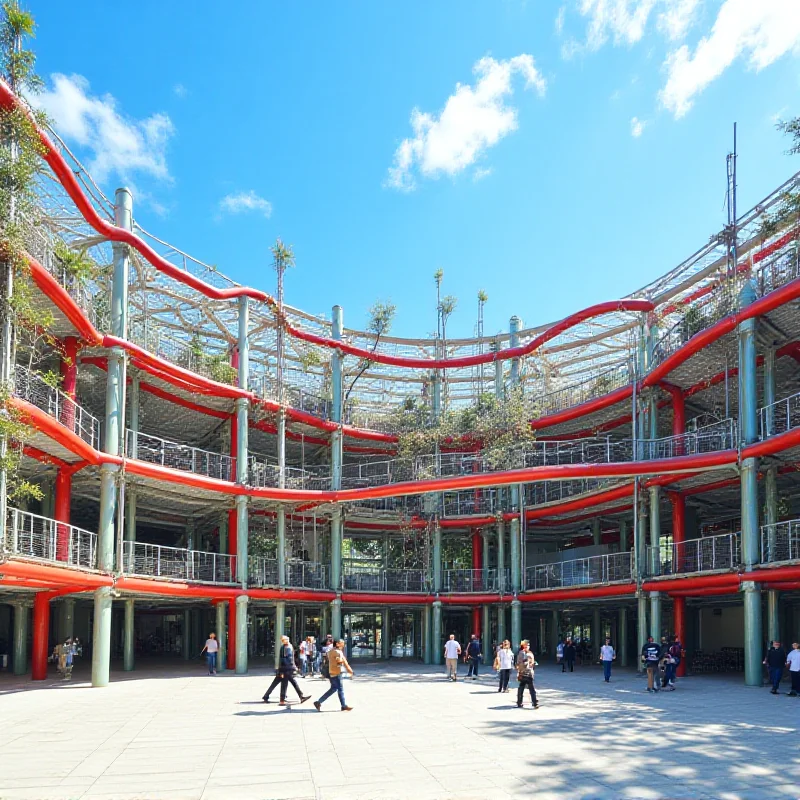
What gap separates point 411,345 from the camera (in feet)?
132

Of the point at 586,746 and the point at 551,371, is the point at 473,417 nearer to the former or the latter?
the point at 551,371

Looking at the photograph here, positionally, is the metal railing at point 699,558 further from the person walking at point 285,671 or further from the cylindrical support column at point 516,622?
the person walking at point 285,671

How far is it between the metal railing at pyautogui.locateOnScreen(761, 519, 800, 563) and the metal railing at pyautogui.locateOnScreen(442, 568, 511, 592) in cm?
1222

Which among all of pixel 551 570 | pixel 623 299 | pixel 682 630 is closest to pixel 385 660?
pixel 551 570

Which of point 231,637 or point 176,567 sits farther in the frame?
point 231,637

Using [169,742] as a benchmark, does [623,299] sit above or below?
above

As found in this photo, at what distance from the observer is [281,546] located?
3231cm

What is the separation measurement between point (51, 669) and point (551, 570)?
19.3 metres

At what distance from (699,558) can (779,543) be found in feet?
7.79

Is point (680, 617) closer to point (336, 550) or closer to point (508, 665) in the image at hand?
point (508, 665)

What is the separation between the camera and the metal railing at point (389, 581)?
34750mm

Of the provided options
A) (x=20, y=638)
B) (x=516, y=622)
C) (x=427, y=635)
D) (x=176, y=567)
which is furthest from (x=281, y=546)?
(x=516, y=622)

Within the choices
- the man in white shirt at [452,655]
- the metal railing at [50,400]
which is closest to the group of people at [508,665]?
the man in white shirt at [452,655]

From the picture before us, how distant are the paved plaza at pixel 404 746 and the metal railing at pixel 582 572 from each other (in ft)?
30.9
